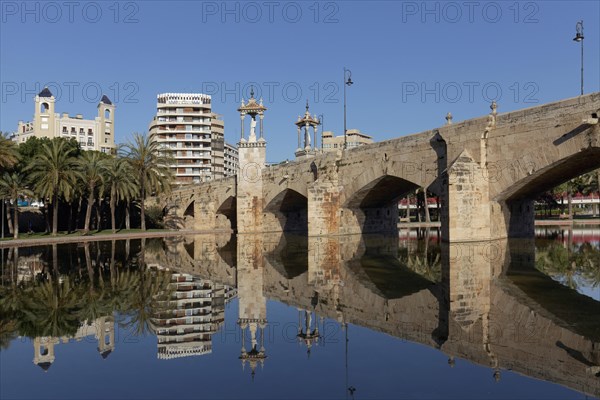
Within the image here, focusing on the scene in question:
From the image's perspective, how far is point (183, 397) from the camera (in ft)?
18.5

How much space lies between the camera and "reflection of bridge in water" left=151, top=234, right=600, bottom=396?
265 inches

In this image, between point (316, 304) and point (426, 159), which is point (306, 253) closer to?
point (426, 159)

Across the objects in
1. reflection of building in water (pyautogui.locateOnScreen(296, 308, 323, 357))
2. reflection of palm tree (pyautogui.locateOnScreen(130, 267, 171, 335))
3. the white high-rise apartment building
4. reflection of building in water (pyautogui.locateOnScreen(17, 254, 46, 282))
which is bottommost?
reflection of building in water (pyautogui.locateOnScreen(296, 308, 323, 357))

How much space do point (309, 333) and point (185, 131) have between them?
90.7 m

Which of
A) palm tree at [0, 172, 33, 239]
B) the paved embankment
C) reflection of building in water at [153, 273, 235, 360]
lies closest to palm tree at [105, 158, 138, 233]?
the paved embankment

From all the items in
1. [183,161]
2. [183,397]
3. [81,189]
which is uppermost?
[183,161]

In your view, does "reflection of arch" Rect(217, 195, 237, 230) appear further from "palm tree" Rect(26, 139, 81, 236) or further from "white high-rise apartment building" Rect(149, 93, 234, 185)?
"white high-rise apartment building" Rect(149, 93, 234, 185)

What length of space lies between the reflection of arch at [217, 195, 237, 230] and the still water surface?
31303 mm

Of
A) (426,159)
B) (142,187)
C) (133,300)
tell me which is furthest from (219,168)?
(133,300)

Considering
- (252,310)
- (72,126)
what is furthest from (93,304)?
(72,126)

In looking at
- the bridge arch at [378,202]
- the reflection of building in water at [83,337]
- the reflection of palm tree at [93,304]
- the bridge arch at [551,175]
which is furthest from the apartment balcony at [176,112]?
the reflection of building in water at [83,337]

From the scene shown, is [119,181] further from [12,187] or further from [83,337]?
[83,337]

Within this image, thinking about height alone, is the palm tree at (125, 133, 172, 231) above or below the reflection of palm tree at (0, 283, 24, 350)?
above

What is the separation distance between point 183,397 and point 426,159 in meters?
21.3
